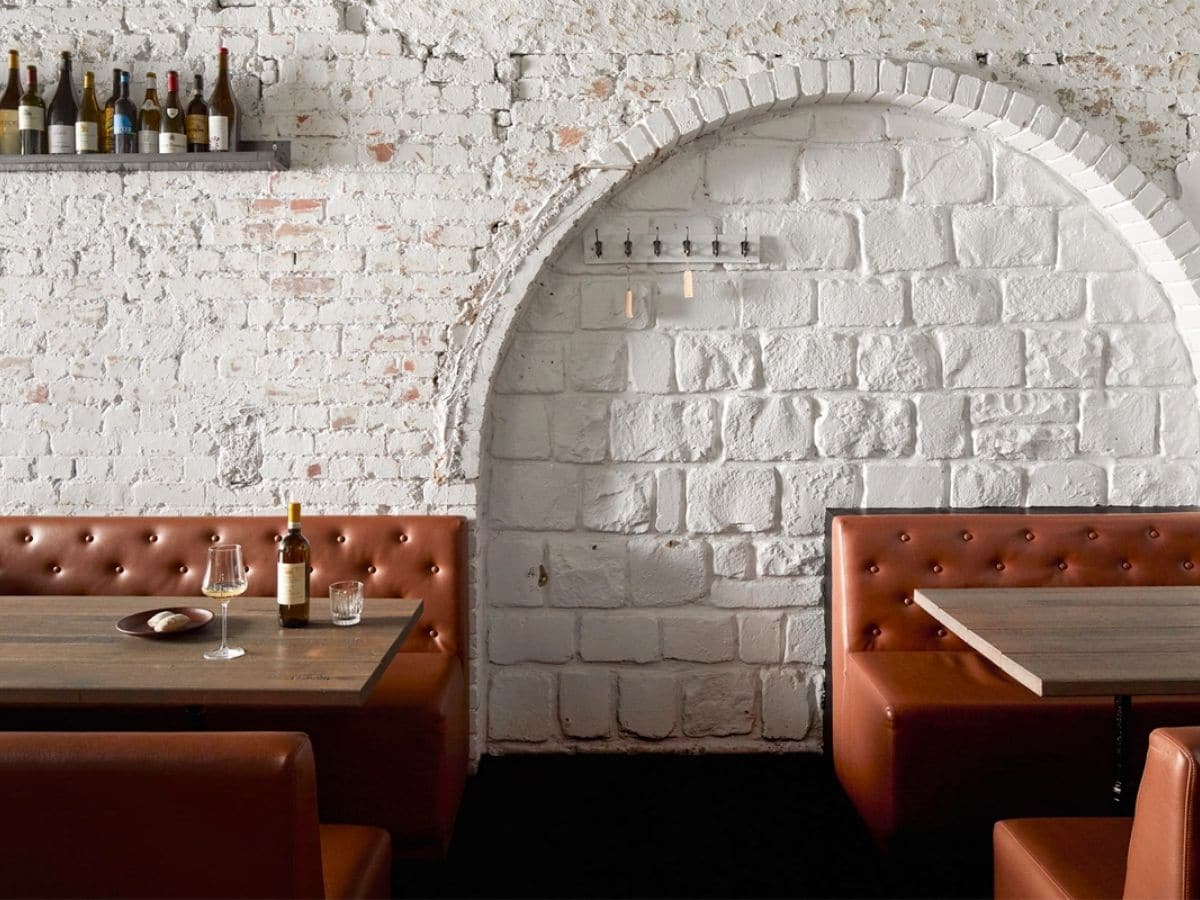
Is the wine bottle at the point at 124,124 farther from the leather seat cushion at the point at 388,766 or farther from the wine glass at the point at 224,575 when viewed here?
the leather seat cushion at the point at 388,766

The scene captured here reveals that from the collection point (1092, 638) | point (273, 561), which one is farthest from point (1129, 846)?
point (273, 561)

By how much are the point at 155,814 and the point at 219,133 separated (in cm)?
217

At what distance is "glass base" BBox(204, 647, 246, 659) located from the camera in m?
1.80

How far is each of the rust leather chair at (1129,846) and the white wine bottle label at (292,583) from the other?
1.39m

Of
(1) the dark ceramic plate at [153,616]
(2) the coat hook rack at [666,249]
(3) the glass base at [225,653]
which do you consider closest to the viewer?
(3) the glass base at [225,653]

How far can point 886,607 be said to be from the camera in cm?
267

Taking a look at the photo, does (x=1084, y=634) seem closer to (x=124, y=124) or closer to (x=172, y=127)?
(x=172, y=127)

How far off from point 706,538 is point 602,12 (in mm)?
1578

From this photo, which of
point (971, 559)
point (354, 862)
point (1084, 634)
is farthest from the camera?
point (971, 559)

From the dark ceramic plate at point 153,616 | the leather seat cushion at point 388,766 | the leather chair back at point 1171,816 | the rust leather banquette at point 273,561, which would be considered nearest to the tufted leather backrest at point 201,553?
the rust leather banquette at point 273,561

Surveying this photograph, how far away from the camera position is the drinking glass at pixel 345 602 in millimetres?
2043

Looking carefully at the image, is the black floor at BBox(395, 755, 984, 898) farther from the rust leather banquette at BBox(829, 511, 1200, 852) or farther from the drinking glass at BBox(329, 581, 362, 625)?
the drinking glass at BBox(329, 581, 362, 625)

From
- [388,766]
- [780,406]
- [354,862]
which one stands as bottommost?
[388,766]

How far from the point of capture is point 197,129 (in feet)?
9.21
